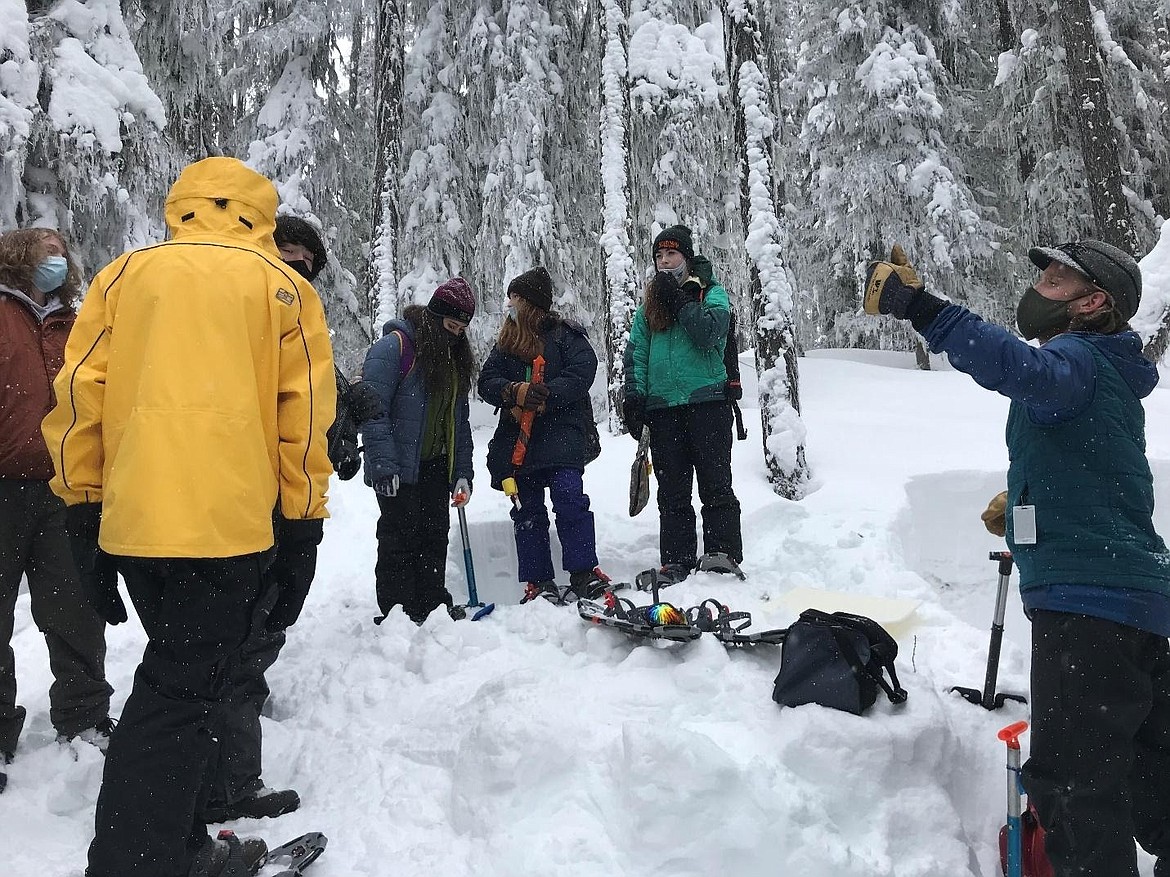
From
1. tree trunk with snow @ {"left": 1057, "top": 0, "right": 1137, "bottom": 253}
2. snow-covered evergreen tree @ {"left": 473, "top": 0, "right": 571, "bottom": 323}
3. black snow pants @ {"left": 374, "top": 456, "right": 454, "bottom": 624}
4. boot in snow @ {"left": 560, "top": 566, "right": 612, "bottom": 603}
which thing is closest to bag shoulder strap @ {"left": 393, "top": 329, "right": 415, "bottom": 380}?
black snow pants @ {"left": 374, "top": 456, "right": 454, "bottom": 624}

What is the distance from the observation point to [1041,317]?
2617 millimetres

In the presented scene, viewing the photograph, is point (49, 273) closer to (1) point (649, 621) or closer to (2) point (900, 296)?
(1) point (649, 621)

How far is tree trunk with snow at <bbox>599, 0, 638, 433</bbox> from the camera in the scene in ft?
33.1

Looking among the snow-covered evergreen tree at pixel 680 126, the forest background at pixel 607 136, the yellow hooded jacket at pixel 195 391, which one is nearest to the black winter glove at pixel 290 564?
the yellow hooded jacket at pixel 195 391

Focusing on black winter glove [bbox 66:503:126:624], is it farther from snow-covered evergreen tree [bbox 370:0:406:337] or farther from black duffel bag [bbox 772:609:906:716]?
snow-covered evergreen tree [bbox 370:0:406:337]

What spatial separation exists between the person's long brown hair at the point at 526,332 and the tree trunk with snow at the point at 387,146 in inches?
270

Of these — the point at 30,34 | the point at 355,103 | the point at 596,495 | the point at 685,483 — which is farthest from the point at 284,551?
the point at 355,103

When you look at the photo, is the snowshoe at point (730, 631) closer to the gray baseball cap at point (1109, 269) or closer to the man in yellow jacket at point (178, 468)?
the gray baseball cap at point (1109, 269)

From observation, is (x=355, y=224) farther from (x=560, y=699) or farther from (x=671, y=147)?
(x=560, y=699)

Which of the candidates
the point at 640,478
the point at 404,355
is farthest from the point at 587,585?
the point at 404,355

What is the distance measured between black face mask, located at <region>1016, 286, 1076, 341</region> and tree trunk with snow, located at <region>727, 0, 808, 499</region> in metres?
4.45

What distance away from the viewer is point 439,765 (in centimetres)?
333

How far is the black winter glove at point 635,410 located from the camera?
5438 mm

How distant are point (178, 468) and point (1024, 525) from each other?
2.53 meters
